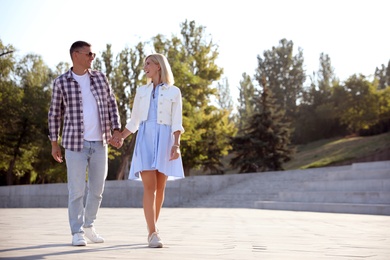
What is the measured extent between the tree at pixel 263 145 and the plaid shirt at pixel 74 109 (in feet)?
114

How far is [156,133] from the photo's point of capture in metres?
5.98

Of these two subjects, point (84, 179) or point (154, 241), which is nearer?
point (154, 241)

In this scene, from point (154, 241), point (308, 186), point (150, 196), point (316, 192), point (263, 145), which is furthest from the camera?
point (263, 145)

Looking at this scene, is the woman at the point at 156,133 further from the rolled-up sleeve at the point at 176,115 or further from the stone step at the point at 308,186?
the stone step at the point at 308,186

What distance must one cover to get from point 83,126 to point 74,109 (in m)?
0.19

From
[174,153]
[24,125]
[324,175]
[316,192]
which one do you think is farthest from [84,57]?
[24,125]

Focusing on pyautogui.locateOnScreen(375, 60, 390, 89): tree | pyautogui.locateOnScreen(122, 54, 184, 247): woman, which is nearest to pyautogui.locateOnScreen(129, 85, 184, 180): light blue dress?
pyautogui.locateOnScreen(122, 54, 184, 247): woman

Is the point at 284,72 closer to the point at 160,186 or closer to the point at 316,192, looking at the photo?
the point at 316,192

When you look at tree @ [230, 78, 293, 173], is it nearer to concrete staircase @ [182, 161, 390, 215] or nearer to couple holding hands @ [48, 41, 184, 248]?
concrete staircase @ [182, 161, 390, 215]

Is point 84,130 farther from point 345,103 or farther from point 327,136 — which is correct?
point 327,136

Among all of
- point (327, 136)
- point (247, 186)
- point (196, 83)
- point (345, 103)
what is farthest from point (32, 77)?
point (327, 136)

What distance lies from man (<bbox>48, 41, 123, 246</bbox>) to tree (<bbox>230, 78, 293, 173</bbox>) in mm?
34888

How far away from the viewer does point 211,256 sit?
14.8 ft

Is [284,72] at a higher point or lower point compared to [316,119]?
higher
